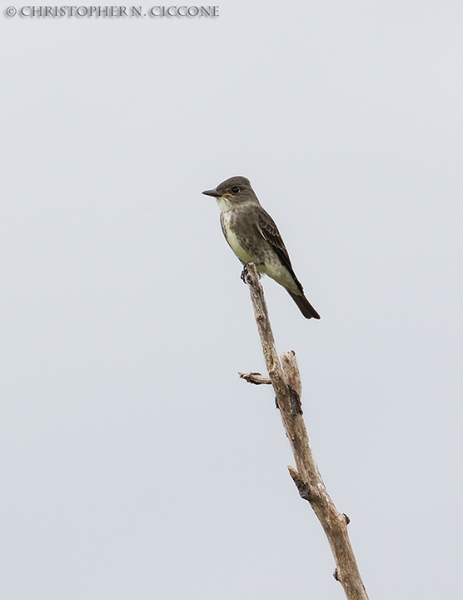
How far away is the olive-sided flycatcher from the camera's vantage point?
13.7 m

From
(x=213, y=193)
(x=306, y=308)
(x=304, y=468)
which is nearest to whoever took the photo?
(x=304, y=468)

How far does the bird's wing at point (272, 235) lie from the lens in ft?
45.4

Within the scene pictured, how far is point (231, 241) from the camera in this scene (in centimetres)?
1380

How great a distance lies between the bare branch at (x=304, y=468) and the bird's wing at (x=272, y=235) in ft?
13.0

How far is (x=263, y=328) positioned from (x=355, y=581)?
2404 millimetres

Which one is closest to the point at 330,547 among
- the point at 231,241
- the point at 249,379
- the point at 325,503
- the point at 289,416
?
the point at 325,503

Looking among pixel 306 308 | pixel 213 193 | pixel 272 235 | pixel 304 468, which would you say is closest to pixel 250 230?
pixel 272 235

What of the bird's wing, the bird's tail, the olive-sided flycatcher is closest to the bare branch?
the olive-sided flycatcher

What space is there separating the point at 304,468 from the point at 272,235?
17.6 feet

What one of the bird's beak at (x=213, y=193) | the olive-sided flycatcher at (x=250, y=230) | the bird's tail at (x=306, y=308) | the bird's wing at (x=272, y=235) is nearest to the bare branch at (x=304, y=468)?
the olive-sided flycatcher at (x=250, y=230)

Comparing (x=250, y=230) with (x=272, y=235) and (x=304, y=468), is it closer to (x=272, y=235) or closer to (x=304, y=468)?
(x=272, y=235)

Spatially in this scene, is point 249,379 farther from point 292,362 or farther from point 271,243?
point 271,243

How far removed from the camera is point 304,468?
9008mm

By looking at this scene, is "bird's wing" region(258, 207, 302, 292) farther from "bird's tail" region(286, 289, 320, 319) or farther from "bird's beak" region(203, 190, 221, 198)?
"bird's tail" region(286, 289, 320, 319)
